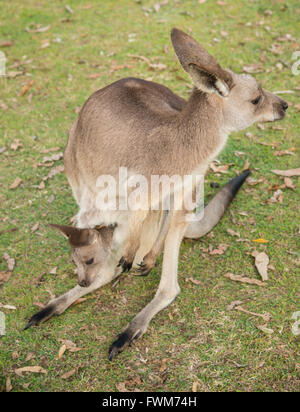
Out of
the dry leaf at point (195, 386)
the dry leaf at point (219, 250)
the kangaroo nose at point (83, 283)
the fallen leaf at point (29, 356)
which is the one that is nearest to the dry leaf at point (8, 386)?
the fallen leaf at point (29, 356)

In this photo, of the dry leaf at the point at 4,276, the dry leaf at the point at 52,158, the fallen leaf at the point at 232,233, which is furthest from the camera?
the dry leaf at the point at 52,158

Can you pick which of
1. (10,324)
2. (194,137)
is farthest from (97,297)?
(194,137)

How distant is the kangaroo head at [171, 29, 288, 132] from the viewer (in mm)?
2424

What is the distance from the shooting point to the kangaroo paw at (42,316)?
9.93ft

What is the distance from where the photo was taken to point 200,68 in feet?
7.64

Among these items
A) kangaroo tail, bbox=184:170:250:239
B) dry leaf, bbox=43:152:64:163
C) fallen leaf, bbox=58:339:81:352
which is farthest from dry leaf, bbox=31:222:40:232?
kangaroo tail, bbox=184:170:250:239

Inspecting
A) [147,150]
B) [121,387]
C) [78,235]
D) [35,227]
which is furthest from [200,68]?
[35,227]

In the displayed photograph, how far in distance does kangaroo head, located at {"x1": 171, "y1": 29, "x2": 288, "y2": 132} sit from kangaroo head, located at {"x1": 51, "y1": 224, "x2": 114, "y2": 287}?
3.52ft

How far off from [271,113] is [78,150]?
1306 millimetres

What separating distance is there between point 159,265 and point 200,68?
161 centimetres

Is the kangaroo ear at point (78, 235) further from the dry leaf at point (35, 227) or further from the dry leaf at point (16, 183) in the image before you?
the dry leaf at point (16, 183)

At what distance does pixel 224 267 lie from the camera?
3.34 meters

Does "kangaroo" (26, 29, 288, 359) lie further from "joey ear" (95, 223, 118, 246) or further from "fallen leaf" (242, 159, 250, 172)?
"fallen leaf" (242, 159, 250, 172)

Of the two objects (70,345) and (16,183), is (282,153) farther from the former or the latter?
(70,345)
